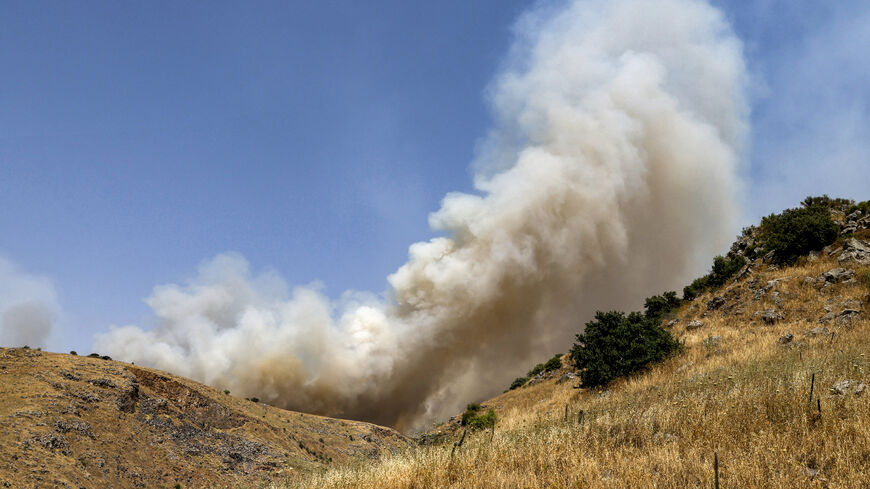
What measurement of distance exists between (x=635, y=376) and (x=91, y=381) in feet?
109

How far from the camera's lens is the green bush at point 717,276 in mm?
33938

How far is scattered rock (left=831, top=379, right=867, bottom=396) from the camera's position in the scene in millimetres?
8141

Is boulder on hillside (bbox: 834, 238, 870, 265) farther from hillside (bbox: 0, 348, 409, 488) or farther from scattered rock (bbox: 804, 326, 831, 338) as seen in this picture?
hillside (bbox: 0, 348, 409, 488)

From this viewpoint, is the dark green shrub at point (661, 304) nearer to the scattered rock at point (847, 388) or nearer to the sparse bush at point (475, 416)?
the sparse bush at point (475, 416)

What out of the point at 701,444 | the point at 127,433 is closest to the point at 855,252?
the point at 701,444

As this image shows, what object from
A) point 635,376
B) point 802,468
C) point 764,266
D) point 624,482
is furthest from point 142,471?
point 764,266

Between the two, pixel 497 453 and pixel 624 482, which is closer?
pixel 624 482

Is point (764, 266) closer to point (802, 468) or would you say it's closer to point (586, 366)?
point (586, 366)

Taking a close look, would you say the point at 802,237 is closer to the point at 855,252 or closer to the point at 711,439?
the point at 855,252

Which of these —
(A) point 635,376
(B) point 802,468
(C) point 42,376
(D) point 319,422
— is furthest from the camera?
(D) point 319,422

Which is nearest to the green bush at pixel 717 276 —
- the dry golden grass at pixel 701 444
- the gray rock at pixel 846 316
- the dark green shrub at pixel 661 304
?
the dark green shrub at pixel 661 304

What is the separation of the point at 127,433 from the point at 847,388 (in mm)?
33391

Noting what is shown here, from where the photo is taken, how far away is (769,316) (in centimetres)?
2027

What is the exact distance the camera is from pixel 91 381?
94.9 feet
